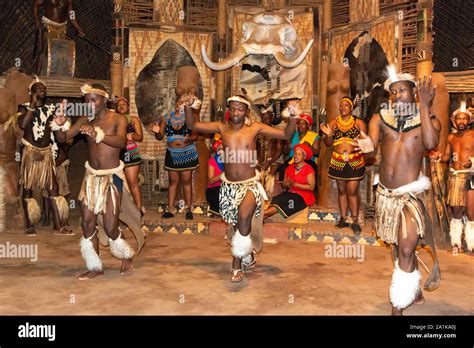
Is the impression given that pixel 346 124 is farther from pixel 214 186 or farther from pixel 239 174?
pixel 239 174

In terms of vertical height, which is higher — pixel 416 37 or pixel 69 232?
pixel 416 37

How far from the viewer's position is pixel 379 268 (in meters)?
6.38

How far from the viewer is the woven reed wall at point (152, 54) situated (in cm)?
983

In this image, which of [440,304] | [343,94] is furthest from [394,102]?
[343,94]

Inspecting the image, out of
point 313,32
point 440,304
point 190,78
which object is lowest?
point 440,304

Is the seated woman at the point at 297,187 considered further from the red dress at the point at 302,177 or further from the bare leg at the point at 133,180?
the bare leg at the point at 133,180

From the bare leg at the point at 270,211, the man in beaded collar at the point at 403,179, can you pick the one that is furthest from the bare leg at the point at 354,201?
the man in beaded collar at the point at 403,179

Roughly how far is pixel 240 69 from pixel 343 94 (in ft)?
6.77

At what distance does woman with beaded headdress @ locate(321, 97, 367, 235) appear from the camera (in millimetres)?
7789

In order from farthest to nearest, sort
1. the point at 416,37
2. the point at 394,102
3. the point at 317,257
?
the point at 416,37 < the point at 317,257 < the point at 394,102

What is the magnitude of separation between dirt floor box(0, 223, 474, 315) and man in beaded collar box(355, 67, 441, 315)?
17.5 inches

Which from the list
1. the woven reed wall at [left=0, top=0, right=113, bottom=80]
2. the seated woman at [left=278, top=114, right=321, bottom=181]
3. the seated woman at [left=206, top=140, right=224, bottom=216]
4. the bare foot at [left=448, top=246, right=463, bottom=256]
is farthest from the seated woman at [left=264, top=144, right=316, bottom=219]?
the woven reed wall at [left=0, top=0, right=113, bottom=80]
